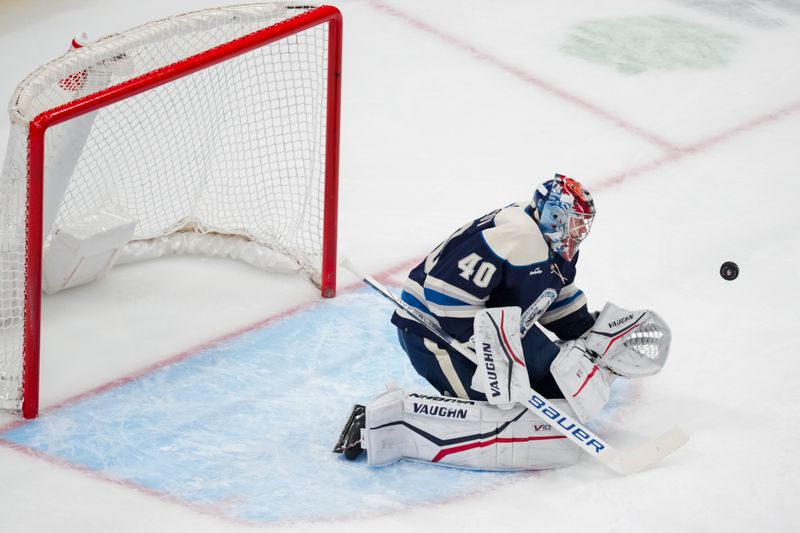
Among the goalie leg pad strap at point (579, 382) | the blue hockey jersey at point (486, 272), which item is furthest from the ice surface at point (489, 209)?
the blue hockey jersey at point (486, 272)

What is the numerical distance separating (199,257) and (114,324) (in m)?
0.46

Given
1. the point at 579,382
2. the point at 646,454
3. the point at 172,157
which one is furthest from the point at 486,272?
the point at 172,157

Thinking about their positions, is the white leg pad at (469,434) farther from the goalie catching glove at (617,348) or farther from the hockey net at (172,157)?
the hockey net at (172,157)

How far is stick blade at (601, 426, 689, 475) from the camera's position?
3.17 meters

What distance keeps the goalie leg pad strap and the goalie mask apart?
0.29m

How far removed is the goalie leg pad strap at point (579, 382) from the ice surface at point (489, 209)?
0.48ft

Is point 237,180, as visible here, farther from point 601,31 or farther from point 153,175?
point 601,31

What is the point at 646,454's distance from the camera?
10.5 feet

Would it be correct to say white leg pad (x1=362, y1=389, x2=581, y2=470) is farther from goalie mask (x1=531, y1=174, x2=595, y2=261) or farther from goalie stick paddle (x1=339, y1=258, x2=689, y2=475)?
goalie mask (x1=531, y1=174, x2=595, y2=261)

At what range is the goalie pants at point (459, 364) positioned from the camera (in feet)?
10.8

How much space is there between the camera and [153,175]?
4219 mm

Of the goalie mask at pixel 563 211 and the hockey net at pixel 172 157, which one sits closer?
the goalie mask at pixel 563 211

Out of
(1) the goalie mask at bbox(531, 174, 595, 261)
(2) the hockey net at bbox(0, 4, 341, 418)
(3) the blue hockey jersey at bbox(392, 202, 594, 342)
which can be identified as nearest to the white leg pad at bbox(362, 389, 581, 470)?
(3) the blue hockey jersey at bbox(392, 202, 594, 342)

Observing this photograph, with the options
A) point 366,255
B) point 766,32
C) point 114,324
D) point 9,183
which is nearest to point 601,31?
point 766,32
